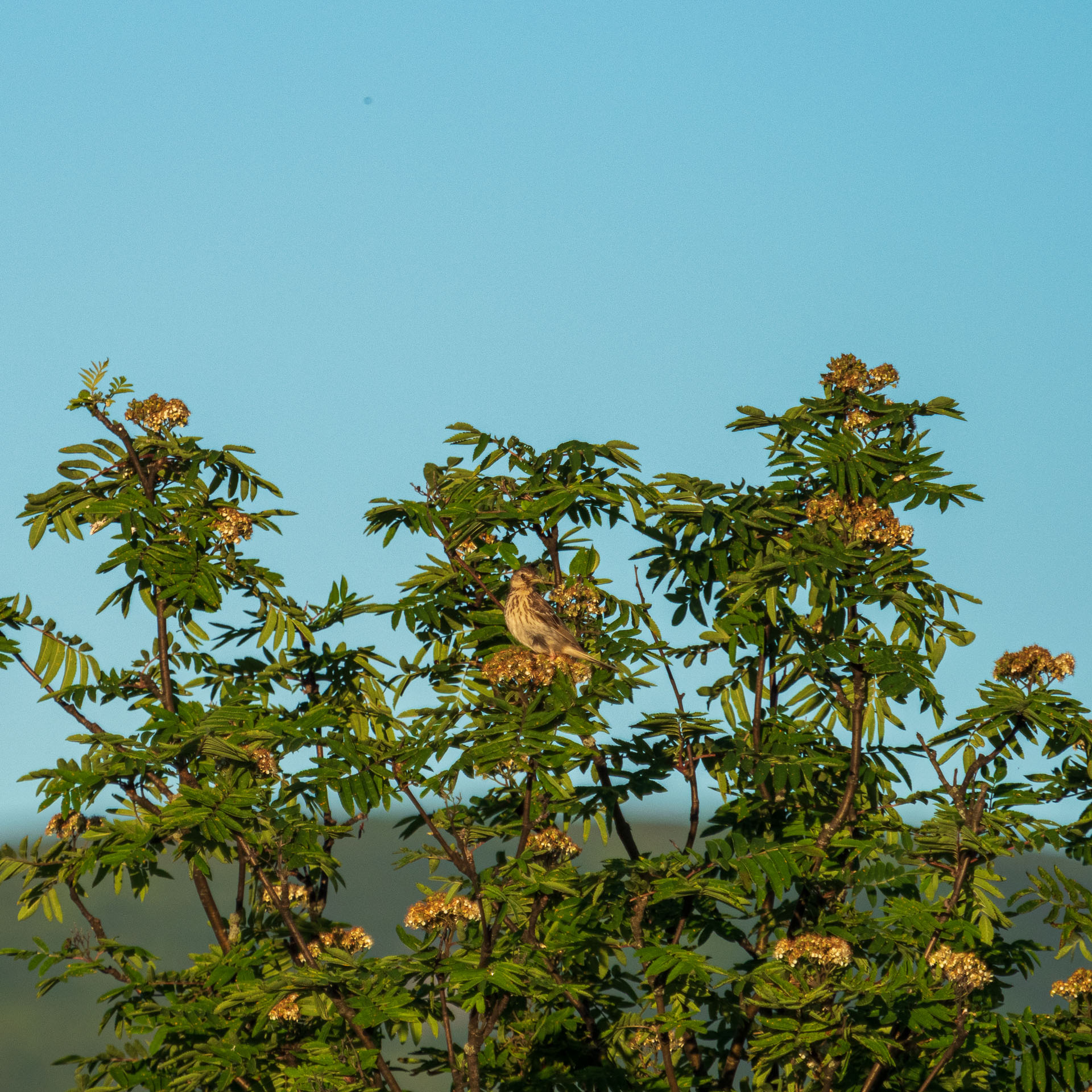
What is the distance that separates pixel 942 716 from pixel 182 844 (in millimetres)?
4735

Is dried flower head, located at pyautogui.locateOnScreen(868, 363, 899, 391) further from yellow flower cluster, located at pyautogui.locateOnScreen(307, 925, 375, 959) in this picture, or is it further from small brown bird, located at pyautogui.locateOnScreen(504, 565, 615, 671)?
yellow flower cluster, located at pyautogui.locateOnScreen(307, 925, 375, 959)

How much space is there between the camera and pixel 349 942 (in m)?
7.59

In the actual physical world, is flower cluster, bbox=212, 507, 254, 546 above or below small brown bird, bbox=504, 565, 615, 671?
above

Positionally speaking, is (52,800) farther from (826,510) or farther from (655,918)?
(826,510)

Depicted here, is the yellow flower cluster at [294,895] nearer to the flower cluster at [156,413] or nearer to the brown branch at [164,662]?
the brown branch at [164,662]

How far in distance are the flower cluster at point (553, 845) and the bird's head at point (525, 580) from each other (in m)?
1.60

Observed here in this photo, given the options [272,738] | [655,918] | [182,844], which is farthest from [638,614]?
[182,844]

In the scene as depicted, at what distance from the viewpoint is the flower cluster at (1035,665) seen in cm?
761

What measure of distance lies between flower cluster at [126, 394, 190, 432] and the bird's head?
2632mm

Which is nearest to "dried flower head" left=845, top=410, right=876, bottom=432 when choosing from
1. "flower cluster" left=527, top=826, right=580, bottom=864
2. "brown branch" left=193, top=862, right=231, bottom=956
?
"flower cluster" left=527, top=826, right=580, bottom=864

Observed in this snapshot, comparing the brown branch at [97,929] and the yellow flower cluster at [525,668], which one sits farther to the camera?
the brown branch at [97,929]

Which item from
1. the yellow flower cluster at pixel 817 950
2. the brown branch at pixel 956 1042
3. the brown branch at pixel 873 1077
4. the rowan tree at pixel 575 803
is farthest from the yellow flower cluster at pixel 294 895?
the brown branch at pixel 956 1042

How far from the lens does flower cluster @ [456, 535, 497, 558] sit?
8.61m

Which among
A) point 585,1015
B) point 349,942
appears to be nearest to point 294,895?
point 349,942
